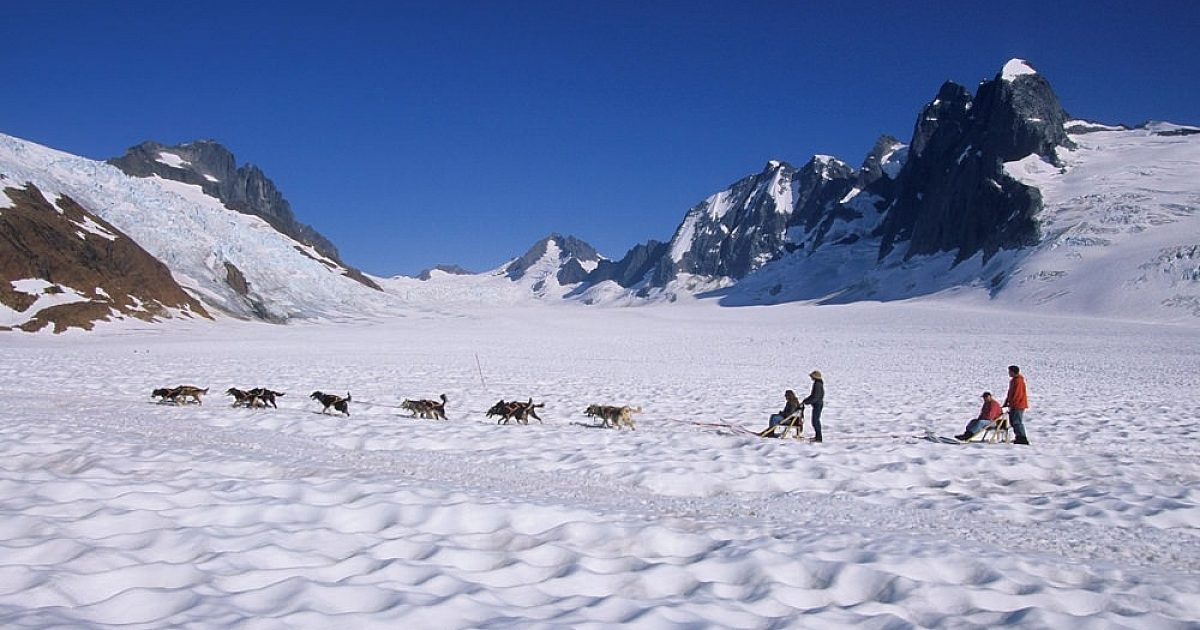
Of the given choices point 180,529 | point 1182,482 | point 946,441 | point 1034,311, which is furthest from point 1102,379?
point 1034,311

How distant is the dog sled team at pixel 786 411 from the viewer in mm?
13077

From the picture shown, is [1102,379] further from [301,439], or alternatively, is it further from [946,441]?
[301,439]

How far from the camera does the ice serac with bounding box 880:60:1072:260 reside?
9850 cm

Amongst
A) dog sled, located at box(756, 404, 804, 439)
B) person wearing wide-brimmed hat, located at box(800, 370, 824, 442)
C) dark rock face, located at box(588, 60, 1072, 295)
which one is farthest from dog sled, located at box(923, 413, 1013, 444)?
dark rock face, located at box(588, 60, 1072, 295)

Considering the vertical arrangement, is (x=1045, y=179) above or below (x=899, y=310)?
above

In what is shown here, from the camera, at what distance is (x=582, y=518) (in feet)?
22.2

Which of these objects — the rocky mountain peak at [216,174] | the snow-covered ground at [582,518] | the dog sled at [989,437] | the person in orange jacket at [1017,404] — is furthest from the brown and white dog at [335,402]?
the rocky mountain peak at [216,174]

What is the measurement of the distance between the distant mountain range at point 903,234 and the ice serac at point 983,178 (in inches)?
14.4

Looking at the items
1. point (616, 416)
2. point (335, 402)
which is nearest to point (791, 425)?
point (616, 416)

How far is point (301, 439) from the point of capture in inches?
→ 458

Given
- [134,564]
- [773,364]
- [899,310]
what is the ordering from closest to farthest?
[134,564], [773,364], [899,310]

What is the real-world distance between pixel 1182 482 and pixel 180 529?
39.9 ft

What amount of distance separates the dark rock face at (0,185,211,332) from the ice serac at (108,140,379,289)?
60885 mm

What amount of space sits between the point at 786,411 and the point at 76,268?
56117mm
